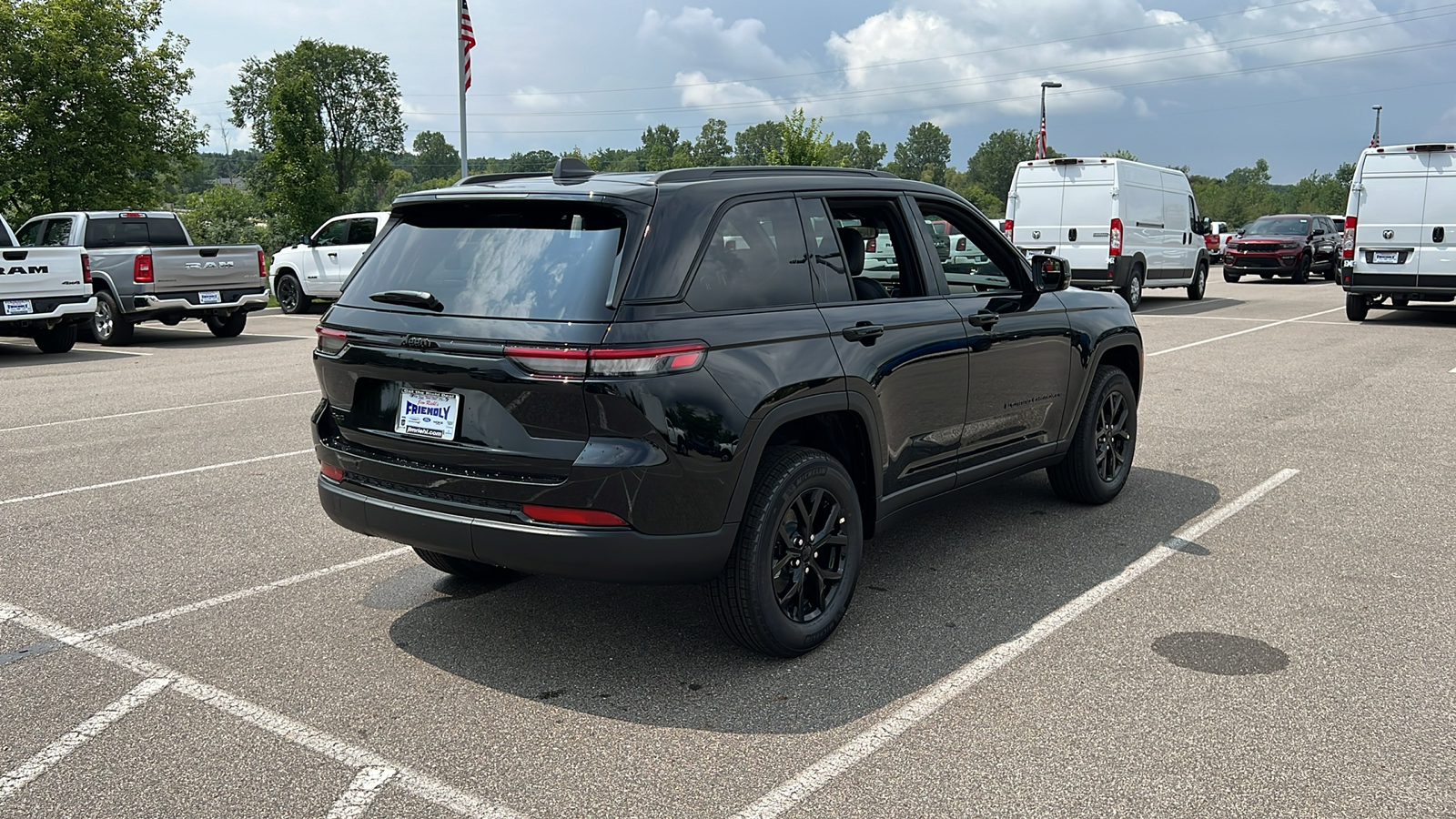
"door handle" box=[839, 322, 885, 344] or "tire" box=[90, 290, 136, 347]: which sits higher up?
"door handle" box=[839, 322, 885, 344]

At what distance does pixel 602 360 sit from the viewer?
364cm

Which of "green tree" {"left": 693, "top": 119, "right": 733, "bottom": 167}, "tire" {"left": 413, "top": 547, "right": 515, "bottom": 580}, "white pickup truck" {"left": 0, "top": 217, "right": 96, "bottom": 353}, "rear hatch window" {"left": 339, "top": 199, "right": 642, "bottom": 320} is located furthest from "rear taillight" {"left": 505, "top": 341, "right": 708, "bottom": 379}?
"green tree" {"left": 693, "top": 119, "right": 733, "bottom": 167}

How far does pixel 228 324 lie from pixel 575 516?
1585cm

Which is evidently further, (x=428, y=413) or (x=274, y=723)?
(x=428, y=413)

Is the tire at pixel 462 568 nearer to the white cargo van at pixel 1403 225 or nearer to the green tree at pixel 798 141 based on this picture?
the white cargo van at pixel 1403 225

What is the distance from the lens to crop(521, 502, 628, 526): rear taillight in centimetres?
371

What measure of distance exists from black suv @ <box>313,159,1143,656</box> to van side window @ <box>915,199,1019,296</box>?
0.41 meters

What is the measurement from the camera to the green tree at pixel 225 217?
59.9m

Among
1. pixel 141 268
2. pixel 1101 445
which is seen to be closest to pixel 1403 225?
pixel 1101 445

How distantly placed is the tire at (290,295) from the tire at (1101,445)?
63.9 ft

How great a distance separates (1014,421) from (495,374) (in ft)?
8.99

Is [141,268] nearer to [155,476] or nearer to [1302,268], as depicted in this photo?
[155,476]

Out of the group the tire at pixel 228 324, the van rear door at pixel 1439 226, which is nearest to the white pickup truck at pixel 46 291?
the tire at pixel 228 324

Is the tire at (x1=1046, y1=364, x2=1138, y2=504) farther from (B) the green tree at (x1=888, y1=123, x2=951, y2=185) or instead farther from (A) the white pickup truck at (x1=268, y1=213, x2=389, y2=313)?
(B) the green tree at (x1=888, y1=123, x2=951, y2=185)
